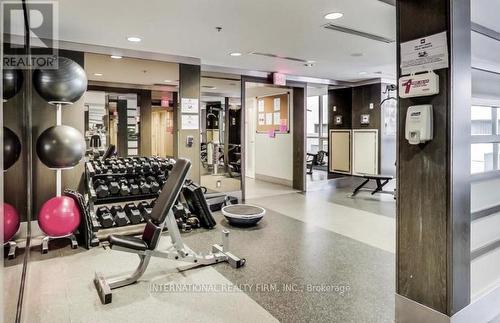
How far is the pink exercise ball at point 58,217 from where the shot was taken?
136 inches

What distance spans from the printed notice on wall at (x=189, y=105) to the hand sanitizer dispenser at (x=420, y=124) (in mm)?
3759

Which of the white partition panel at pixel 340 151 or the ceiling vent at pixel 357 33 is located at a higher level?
the ceiling vent at pixel 357 33

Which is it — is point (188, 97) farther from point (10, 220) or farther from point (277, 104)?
point (277, 104)

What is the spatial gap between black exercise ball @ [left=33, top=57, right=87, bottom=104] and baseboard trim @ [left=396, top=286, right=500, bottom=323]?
351cm

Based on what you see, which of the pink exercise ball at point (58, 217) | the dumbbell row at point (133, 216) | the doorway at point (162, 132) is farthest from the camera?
the doorway at point (162, 132)

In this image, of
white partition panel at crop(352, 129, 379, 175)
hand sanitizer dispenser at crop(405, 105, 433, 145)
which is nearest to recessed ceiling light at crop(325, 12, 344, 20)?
hand sanitizer dispenser at crop(405, 105, 433, 145)

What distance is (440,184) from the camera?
192cm

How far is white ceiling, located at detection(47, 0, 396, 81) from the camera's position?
9.87 feet

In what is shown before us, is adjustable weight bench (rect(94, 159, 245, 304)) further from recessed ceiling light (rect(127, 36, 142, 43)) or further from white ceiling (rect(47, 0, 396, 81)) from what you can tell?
recessed ceiling light (rect(127, 36, 142, 43))

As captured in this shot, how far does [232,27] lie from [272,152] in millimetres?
4771

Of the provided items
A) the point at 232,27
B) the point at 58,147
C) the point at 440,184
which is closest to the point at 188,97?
the point at 232,27

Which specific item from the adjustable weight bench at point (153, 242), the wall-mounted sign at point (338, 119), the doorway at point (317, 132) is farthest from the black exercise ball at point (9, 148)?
the doorway at point (317, 132)

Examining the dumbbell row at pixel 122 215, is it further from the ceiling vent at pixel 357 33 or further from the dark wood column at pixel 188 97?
the ceiling vent at pixel 357 33

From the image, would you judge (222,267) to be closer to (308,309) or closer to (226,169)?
(308,309)
